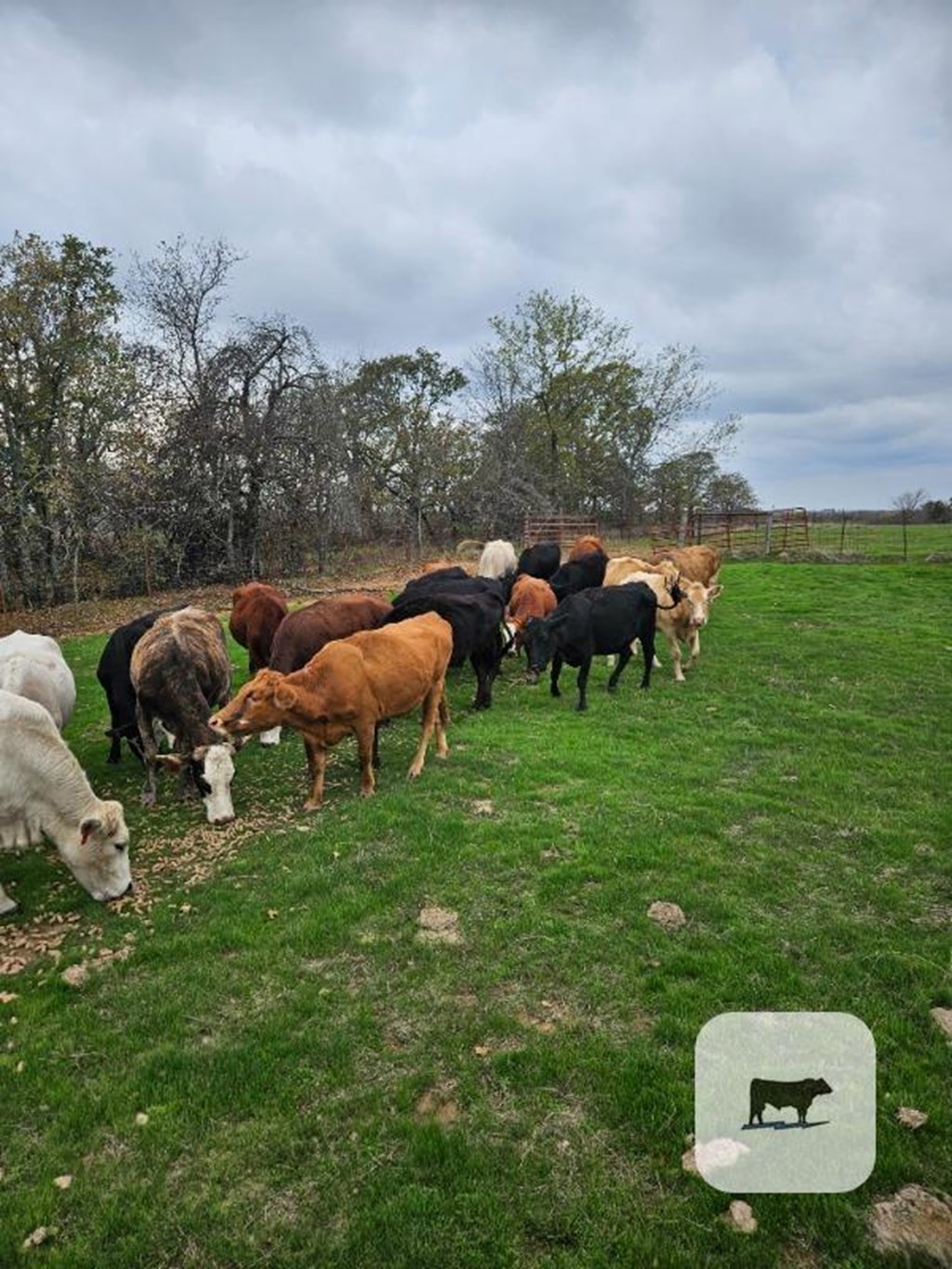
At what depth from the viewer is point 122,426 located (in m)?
21.3

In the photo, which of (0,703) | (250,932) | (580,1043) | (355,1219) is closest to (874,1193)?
(580,1043)

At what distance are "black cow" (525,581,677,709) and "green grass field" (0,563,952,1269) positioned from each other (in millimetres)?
2452

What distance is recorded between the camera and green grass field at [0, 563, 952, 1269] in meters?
2.80

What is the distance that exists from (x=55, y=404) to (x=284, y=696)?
17476mm

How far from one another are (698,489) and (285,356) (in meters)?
26.2

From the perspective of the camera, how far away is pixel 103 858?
17.3 feet

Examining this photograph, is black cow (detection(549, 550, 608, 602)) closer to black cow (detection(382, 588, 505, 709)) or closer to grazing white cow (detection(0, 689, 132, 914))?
black cow (detection(382, 588, 505, 709))

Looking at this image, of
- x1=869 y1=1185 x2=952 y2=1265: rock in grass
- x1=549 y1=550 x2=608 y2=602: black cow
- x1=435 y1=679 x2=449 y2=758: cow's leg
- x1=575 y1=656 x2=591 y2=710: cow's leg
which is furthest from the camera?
x1=549 y1=550 x2=608 y2=602: black cow

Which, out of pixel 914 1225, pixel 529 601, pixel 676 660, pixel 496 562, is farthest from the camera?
pixel 496 562

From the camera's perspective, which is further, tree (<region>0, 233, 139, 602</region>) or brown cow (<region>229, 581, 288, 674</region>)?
tree (<region>0, 233, 139, 602</region>)

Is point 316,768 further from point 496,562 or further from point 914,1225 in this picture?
point 496,562

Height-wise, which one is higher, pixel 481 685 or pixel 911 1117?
pixel 481 685

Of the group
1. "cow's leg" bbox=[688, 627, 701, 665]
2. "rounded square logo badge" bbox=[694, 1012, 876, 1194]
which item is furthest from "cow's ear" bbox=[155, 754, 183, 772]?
"cow's leg" bbox=[688, 627, 701, 665]

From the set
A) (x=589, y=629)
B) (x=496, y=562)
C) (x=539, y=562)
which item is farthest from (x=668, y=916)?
(x=539, y=562)
